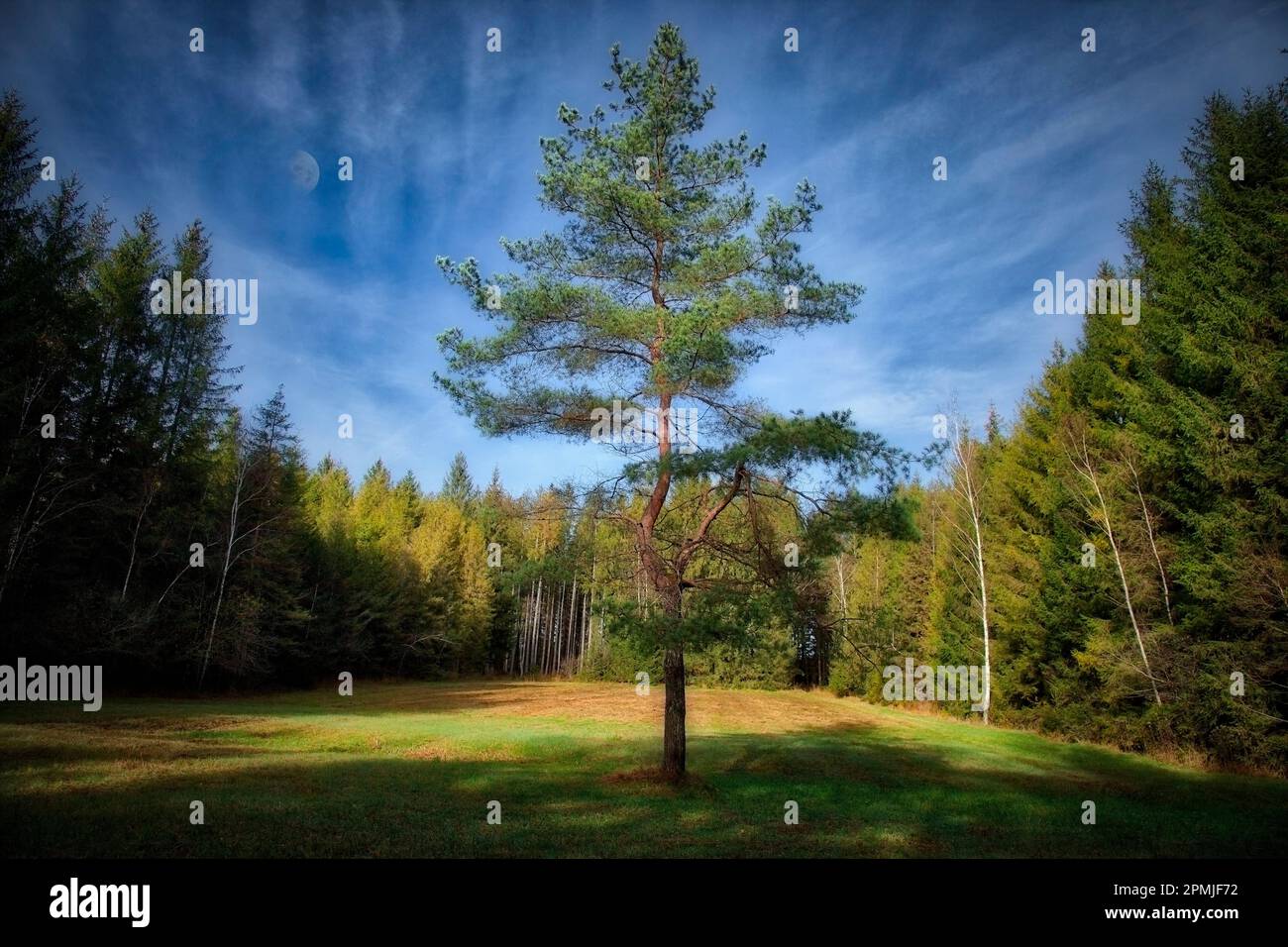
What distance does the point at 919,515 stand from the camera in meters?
26.3

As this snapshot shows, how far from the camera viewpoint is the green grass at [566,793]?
7855mm

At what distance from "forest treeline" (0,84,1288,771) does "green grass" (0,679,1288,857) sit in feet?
9.14

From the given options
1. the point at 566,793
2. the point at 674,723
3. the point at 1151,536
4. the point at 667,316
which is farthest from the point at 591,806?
the point at 1151,536

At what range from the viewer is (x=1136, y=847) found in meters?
8.72

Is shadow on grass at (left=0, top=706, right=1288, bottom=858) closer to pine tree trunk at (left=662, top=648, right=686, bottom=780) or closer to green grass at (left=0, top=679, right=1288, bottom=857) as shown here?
green grass at (left=0, top=679, right=1288, bottom=857)

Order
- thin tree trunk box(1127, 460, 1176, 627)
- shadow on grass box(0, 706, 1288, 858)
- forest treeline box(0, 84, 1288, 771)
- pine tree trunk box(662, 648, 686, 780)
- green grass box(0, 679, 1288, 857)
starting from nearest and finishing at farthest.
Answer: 1. shadow on grass box(0, 706, 1288, 858)
2. green grass box(0, 679, 1288, 857)
3. pine tree trunk box(662, 648, 686, 780)
4. forest treeline box(0, 84, 1288, 771)
5. thin tree trunk box(1127, 460, 1176, 627)

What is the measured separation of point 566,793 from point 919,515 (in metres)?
20.3

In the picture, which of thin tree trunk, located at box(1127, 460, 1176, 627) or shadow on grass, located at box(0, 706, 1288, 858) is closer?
shadow on grass, located at box(0, 706, 1288, 858)

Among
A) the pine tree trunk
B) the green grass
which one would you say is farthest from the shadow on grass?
the pine tree trunk

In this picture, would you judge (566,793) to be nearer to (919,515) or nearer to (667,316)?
(667,316)

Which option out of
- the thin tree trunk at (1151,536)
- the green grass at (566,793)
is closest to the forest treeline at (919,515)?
the thin tree trunk at (1151,536)

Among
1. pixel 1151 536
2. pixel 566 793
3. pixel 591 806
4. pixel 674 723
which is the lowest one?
pixel 566 793

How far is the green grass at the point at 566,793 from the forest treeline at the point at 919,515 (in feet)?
9.14

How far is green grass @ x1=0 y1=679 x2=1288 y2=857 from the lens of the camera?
786cm
